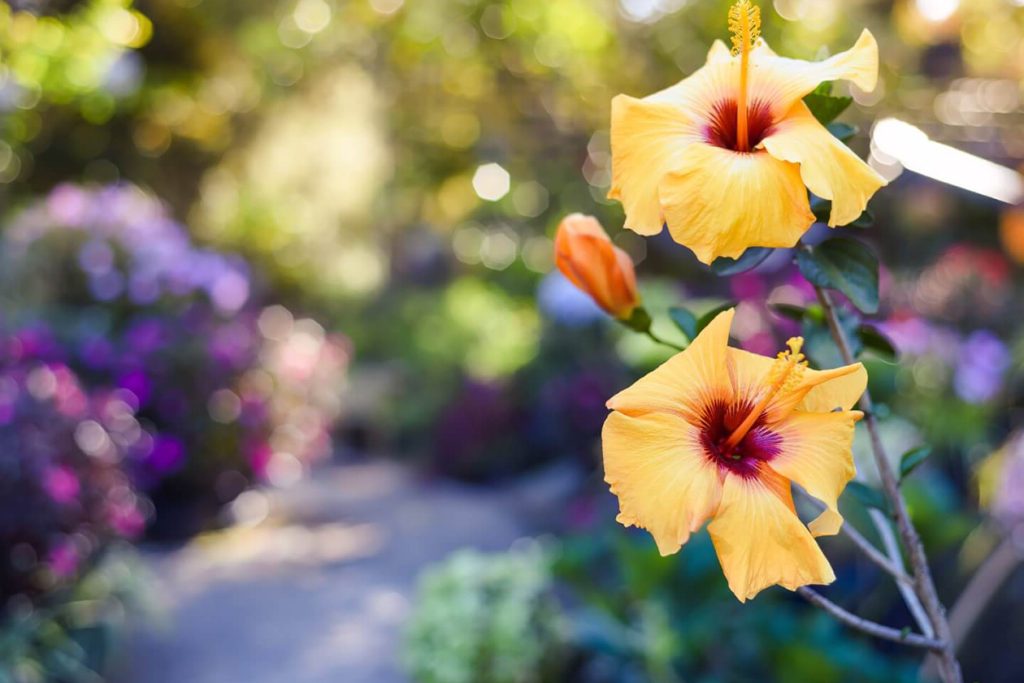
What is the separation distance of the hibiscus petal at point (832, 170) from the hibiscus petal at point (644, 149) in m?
0.07

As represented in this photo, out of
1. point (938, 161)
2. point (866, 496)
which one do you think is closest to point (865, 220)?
point (866, 496)

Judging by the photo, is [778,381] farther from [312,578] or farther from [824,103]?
[312,578]

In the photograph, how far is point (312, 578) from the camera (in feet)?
11.8

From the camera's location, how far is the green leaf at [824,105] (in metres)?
0.76

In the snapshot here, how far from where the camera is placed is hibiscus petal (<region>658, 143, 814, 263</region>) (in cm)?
64

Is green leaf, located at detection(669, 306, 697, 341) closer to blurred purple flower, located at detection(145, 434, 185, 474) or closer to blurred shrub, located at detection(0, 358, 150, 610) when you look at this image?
blurred shrub, located at detection(0, 358, 150, 610)

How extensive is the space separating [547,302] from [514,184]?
2.88 m

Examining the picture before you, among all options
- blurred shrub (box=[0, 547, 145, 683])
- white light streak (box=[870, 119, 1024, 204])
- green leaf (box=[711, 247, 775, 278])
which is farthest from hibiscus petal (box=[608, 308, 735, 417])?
blurred shrub (box=[0, 547, 145, 683])

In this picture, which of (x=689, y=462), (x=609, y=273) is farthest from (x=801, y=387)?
(x=609, y=273)

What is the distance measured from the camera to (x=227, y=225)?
809 cm

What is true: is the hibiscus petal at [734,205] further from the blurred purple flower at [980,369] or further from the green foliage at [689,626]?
the blurred purple flower at [980,369]

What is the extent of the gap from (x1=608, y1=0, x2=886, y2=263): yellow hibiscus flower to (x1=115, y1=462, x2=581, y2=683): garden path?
8.05 ft

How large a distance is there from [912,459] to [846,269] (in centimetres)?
18

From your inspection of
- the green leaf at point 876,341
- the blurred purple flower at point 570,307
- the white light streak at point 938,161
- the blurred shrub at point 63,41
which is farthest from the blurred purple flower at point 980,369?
the blurred shrub at point 63,41
